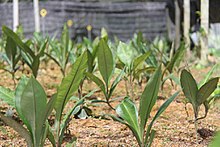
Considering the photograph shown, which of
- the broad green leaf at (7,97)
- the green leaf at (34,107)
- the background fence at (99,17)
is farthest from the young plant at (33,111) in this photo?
the background fence at (99,17)

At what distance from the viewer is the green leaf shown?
0.98 meters

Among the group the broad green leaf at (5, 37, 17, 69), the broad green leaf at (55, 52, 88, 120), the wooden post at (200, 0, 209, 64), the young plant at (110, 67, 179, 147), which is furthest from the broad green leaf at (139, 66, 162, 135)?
the wooden post at (200, 0, 209, 64)

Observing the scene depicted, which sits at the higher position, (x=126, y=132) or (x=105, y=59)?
(x=105, y=59)

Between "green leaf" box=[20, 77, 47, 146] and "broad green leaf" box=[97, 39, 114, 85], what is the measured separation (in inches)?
18.0

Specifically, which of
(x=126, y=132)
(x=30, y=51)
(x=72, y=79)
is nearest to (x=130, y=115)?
(x=72, y=79)

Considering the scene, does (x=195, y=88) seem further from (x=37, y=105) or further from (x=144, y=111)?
(x=37, y=105)

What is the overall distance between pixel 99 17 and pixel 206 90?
998 cm

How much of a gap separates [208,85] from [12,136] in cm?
74

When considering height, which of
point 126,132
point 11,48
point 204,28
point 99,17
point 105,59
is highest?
point 105,59

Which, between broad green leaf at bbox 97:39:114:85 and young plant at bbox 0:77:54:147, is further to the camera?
broad green leaf at bbox 97:39:114:85

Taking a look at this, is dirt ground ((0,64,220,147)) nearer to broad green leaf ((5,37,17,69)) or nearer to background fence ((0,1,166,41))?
broad green leaf ((5,37,17,69))

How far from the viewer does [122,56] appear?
6.52 ft

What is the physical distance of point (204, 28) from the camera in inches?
208

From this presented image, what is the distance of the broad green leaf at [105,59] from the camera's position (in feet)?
Result: 4.83
